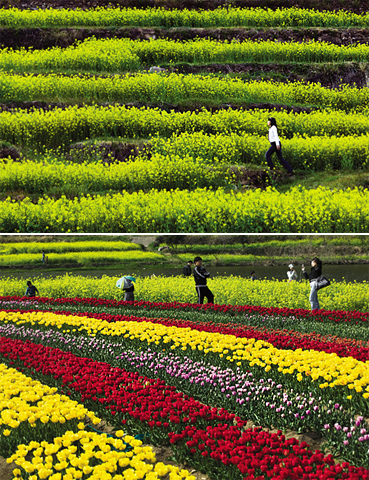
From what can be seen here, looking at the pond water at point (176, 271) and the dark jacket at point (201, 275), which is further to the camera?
the pond water at point (176, 271)

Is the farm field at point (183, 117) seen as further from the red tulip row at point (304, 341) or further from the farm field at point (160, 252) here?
the farm field at point (160, 252)

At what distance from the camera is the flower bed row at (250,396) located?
4.20m

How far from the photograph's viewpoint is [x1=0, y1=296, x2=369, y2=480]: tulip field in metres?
3.66

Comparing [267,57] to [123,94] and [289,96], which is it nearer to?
[289,96]

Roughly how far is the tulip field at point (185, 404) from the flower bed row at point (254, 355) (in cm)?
3

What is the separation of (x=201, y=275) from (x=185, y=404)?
731 centimetres

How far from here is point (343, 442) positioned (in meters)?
4.10

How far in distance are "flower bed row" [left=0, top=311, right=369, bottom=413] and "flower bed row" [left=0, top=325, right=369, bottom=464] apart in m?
0.21

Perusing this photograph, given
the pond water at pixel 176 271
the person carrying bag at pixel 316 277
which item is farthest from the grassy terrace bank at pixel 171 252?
the person carrying bag at pixel 316 277

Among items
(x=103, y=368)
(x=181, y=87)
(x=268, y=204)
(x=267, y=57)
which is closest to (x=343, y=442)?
(x=103, y=368)

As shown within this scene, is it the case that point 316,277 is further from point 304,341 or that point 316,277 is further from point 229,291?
point 304,341

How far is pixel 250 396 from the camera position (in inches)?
212

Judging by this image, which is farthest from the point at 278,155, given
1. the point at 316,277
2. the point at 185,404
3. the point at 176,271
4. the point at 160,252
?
the point at 160,252

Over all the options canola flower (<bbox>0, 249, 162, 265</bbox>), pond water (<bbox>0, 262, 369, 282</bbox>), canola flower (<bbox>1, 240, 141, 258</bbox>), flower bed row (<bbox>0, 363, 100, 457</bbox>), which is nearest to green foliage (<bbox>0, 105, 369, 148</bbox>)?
pond water (<bbox>0, 262, 369, 282</bbox>)
